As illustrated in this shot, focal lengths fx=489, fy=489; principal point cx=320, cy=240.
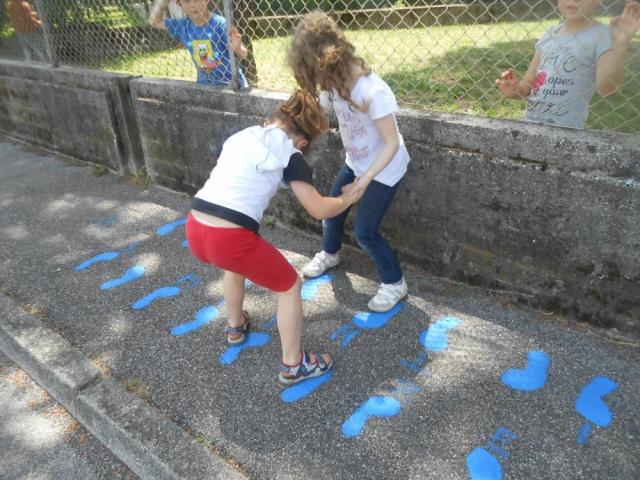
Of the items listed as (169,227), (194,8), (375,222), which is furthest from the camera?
(169,227)

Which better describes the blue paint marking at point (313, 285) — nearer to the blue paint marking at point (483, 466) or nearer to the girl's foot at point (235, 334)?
the girl's foot at point (235, 334)

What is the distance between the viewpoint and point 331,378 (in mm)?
2256

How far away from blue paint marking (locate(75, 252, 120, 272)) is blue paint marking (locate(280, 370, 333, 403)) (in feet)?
5.96

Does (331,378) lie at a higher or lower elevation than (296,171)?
lower

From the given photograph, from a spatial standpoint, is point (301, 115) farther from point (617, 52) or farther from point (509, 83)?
point (617, 52)

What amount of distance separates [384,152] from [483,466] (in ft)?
4.39

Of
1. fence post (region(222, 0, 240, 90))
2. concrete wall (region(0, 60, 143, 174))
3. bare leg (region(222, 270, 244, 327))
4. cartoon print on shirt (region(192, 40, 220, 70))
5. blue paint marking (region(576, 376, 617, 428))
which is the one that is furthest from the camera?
concrete wall (region(0, 60, 143, 174))

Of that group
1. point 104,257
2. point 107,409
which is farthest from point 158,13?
point 107,409

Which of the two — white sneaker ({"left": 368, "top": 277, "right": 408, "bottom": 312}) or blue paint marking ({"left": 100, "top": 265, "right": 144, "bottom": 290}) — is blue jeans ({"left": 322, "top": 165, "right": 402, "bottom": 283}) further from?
blue paint marking ({"left": 100, "top": 265, "right": 144, "bottom": 290})

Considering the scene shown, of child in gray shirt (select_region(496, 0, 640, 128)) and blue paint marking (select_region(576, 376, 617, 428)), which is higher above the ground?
child in gray shirt (select_region(496, 0, 640, 128))

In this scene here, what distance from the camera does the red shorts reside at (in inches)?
76.9

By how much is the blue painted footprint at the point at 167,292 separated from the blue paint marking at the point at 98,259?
0.62 meters

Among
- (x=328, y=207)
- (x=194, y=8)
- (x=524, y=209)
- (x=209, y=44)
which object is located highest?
(x=194, y=8)

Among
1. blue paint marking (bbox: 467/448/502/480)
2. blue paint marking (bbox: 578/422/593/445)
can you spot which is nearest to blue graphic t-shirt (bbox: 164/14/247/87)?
blue paint marking (bbox: 467/448/502/480)
